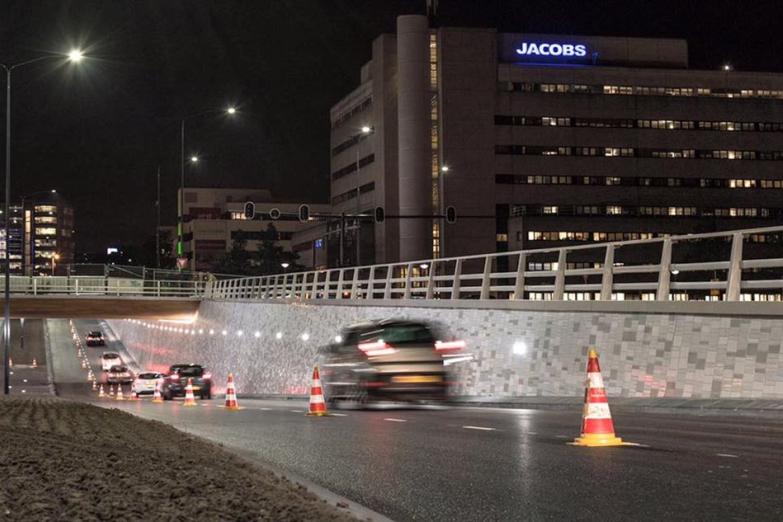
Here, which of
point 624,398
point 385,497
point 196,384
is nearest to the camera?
point 385,497

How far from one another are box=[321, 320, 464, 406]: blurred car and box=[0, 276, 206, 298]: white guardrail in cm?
4827

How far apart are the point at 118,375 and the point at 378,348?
186 ft

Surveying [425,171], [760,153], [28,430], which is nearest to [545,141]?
[425,171]

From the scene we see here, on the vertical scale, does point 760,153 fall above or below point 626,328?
above

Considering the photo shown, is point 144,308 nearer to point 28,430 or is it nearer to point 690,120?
point 28,430

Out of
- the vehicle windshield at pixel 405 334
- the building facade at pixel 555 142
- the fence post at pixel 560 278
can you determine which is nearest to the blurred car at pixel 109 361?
the building facade at pixel 555 142

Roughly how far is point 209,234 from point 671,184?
91.7 m

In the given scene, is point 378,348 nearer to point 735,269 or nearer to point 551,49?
point 735,269

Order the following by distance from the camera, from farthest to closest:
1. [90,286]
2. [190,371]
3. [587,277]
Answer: [587,277] < [90,286] < [190,371]

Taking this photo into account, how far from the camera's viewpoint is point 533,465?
34.3 ft

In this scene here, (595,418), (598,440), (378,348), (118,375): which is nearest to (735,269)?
(595,418)

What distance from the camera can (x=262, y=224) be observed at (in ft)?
615

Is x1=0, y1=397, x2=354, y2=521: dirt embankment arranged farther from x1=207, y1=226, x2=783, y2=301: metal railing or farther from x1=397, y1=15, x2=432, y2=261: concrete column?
x1=397, y1=15, x2=432, y2=261: concrete column

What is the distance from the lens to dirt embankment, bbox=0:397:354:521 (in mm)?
6586
